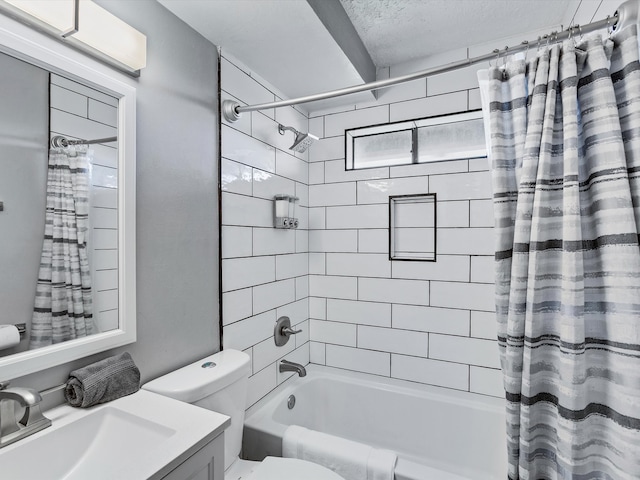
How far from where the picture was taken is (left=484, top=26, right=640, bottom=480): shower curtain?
876 millimetres

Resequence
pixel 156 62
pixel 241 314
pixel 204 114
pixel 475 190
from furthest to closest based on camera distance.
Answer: pixel 475 190, pixel 241 314, pixel 204 114, pixel 156 62

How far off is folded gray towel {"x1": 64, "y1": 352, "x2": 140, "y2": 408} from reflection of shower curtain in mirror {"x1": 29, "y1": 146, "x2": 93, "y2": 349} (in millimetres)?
119

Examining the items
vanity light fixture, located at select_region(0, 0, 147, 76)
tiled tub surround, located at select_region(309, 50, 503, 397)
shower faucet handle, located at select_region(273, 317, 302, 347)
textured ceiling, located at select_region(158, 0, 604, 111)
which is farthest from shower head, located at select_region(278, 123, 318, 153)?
shower faucet handle, located at select_region(273, 317, 302, 347)

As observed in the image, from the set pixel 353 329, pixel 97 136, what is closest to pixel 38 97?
pixel 97 136

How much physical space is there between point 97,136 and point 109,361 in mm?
734

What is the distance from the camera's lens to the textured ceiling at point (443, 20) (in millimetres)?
1616

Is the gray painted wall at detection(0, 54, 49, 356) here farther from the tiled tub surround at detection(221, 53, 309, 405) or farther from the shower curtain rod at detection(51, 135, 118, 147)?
the tiled tub surround at detection(221, 53, 309, 405)

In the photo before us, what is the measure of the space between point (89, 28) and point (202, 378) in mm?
1243

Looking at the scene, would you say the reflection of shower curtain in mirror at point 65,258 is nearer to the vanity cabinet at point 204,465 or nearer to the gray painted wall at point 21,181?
the gray painted wall at point 21,181

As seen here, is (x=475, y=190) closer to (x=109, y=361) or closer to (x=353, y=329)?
(x=353, y=329)

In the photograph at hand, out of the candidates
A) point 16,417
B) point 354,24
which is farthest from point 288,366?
point 354,24

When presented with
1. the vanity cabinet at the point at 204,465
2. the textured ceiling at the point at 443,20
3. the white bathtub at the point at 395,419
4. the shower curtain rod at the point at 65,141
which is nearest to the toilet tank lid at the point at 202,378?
the vanity cabinet at the point at 204,465

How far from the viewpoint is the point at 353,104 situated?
2254mm

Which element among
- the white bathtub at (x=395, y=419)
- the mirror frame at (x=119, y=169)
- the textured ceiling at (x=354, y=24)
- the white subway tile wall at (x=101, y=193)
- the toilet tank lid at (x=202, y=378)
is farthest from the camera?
the white bathtub at (x=395, y=419)
